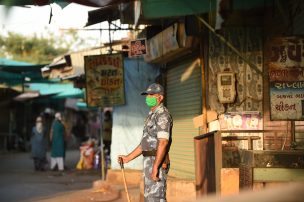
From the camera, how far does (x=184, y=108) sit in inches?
449

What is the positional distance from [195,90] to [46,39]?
49.7 metres

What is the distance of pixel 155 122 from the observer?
6262 mm

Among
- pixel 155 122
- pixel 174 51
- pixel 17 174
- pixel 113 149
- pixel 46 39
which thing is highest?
pixel 46 39

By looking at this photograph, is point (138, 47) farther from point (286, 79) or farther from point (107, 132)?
point (107, 132)

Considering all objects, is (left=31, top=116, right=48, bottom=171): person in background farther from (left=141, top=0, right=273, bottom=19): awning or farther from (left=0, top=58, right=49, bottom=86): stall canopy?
(left=141, top=0, right=273, bottom=19): awning

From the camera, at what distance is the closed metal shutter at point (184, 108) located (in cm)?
1062

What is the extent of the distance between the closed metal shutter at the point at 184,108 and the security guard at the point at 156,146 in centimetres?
389

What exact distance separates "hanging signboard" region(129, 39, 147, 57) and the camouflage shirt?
4770 mm

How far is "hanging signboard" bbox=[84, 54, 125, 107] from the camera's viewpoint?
462 inches

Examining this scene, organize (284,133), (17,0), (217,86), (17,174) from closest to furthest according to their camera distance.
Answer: (17,0) < (284,133) < (217,86) < (17,174)

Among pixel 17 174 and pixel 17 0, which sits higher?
pixel 17 0

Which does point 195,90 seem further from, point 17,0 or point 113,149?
point 17,0

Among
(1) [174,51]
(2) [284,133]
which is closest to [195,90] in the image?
(1) [174,51]

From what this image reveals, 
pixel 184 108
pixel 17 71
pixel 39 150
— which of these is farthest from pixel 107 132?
pixel 184 108
